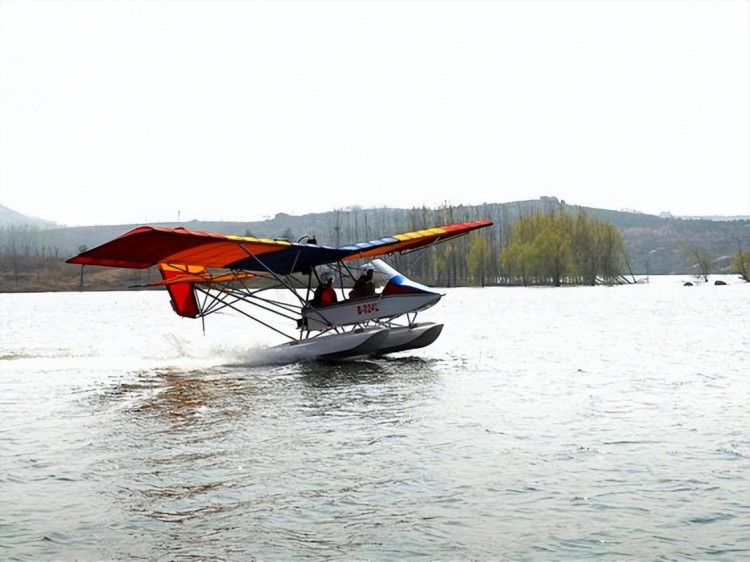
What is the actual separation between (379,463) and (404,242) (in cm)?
1214

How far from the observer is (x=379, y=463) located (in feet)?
27.5

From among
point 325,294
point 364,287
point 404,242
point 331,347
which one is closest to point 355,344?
point 331,347

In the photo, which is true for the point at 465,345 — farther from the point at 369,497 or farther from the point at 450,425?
the point at 369,497

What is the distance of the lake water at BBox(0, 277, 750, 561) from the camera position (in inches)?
239

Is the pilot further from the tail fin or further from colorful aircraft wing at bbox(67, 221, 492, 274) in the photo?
the tail fin

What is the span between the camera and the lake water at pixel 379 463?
239 inches

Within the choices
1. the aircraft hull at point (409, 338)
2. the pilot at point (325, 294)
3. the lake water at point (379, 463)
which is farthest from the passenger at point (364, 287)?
the lake water at point (379, 463)

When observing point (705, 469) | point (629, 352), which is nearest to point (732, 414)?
point (705, 469)

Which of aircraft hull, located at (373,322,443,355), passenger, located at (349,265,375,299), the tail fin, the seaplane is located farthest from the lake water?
the tail fin

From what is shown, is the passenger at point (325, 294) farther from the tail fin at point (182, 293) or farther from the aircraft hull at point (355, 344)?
the tail fin at point (182, 293)

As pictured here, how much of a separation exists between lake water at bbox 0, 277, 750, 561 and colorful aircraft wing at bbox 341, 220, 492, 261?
10.00ft

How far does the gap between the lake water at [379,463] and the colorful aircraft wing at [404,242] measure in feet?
10.00

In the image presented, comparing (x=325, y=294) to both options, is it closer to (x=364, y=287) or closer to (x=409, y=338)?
(x=364, y=287)

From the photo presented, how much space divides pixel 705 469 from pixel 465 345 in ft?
52.3
